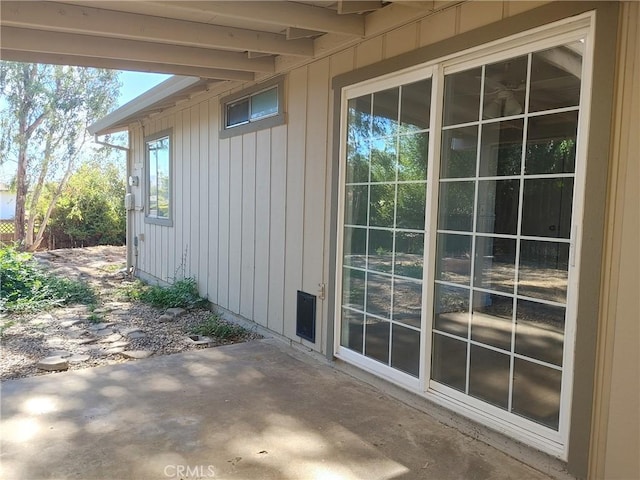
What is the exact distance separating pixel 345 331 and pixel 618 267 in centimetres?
201

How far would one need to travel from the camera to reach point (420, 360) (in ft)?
9.41

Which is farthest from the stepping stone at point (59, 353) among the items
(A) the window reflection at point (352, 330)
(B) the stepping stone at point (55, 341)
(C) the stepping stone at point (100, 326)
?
(A) the window reflection at point (352, 330)

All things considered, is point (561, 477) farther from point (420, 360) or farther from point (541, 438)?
point (420, 360)

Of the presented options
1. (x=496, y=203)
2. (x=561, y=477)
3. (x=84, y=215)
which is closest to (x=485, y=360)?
(x=561, y=477)

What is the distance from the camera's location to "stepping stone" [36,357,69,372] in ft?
11.7

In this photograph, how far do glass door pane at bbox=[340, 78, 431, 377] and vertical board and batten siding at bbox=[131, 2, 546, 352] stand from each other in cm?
26

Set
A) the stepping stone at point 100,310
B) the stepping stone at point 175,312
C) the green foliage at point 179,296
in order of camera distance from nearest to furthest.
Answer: the stepping stone at point 175,312 < the stepping stone at point 100,310 < the green foliage at point 179,296

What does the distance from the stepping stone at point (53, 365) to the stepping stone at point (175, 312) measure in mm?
1772

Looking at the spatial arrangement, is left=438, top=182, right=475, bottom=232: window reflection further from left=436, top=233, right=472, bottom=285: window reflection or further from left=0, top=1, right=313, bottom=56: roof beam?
left=0, top=1, right=313, bottom=56: roof beam

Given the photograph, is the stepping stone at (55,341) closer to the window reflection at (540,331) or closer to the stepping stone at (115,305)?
the stepping stone at (115,305)

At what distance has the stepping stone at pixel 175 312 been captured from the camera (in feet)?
17.8

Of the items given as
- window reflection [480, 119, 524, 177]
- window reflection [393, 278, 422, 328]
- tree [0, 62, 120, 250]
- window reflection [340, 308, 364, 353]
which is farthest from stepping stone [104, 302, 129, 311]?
tree [0, 62, 120, 250]

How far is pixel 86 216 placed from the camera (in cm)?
1368

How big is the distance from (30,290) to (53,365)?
3140 millimetres
